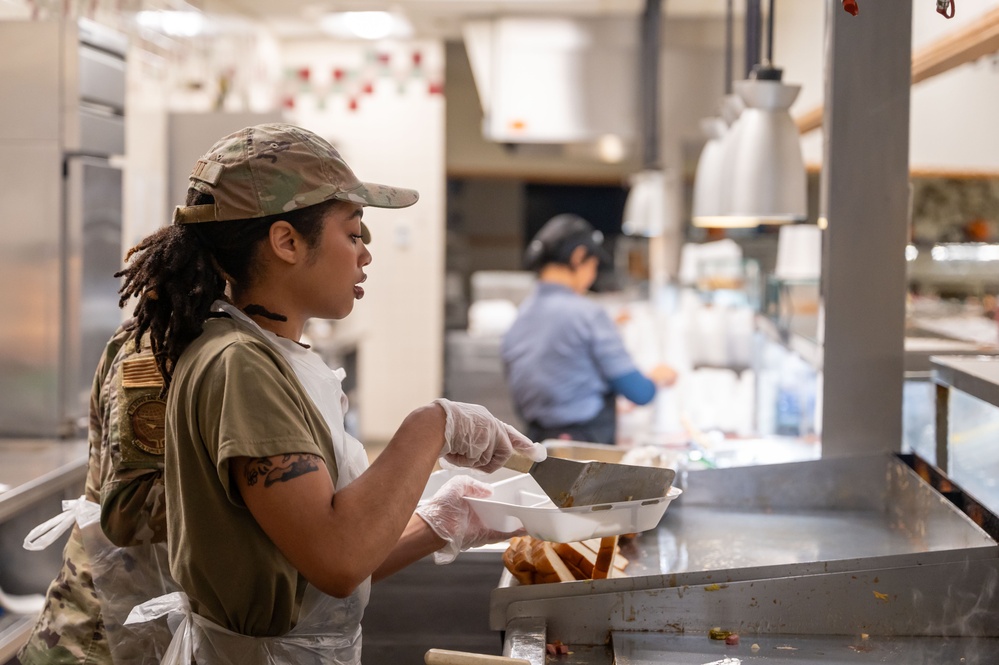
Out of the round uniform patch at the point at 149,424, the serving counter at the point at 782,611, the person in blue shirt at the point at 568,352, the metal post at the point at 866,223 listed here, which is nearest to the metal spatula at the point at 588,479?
the serving counter at the point at 782,611

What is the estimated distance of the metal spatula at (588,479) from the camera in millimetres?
1527

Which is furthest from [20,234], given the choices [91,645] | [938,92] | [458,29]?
[938,92]

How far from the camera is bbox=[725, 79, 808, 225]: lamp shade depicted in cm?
266

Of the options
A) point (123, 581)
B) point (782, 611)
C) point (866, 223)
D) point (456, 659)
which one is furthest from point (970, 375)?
point (123, 581)

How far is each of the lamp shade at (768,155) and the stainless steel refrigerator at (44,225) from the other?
202cm

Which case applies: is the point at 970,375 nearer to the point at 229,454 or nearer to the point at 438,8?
the point at 229,454

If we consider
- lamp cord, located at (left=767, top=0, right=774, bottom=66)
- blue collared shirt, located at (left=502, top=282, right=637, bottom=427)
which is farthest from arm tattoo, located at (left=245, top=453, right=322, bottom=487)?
blue collared shirt, located at (left=502, top=282, right=637, bottom=427)

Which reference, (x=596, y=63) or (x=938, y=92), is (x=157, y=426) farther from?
(x=938, y=92)

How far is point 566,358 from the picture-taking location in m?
4.07

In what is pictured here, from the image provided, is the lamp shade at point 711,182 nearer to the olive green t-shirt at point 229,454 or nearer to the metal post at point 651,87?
the olive green t-shirt at point 229,454

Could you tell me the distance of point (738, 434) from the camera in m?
3.65

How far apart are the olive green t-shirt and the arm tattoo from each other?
0.04ft

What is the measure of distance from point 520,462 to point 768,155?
1475mm

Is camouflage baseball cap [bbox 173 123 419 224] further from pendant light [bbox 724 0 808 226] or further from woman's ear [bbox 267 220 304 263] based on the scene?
pendant light [bbox 724 0 808 226]
